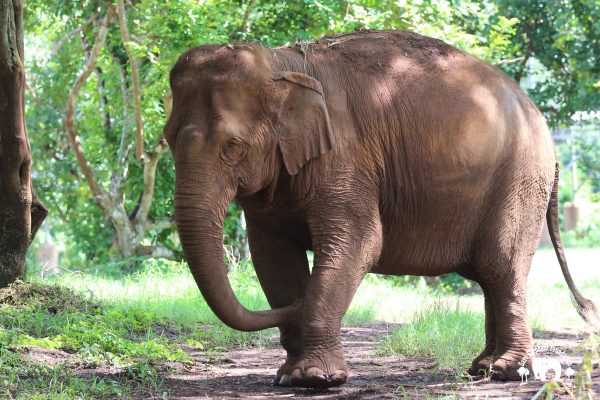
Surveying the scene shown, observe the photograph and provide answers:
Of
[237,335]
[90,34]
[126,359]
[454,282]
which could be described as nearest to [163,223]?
[90,34]

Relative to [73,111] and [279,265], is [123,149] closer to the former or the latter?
[73,111]

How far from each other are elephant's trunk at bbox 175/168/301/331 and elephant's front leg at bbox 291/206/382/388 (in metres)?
0.51

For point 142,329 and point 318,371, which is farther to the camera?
point 142,329

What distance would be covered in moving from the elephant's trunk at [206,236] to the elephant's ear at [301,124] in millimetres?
522

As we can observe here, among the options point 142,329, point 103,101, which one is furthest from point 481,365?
point 103,101

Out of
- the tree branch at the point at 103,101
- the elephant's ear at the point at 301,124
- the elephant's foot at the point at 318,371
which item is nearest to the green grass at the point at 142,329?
the elephant's foot at the point at 318,371

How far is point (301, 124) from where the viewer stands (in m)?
6.00

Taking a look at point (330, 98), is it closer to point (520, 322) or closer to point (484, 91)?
point (484, 91)

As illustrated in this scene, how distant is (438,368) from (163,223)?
30.9ft

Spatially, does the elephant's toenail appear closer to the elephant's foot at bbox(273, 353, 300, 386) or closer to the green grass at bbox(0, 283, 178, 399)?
the elephant's foot at bbox(273, 353, 300, 386)

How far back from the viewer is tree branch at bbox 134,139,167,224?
14472 mm

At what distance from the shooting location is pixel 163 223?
627 inches

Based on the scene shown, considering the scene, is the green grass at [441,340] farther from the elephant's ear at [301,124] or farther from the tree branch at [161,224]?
the tree branch at [161,224]

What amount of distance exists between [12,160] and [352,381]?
352 cm
